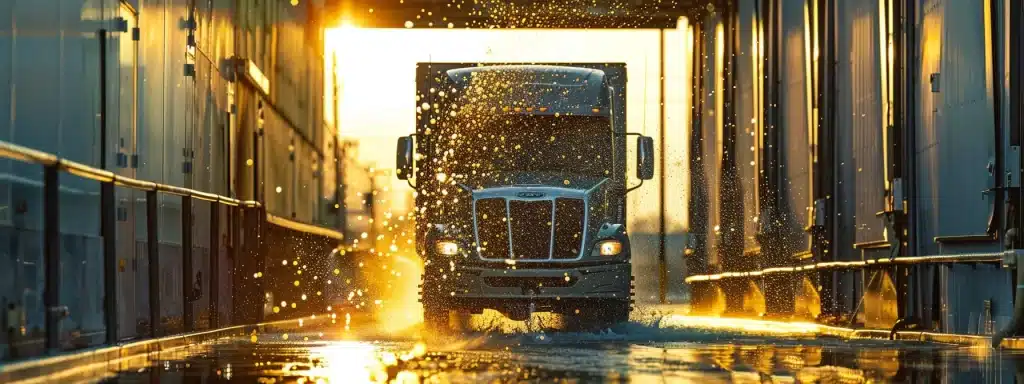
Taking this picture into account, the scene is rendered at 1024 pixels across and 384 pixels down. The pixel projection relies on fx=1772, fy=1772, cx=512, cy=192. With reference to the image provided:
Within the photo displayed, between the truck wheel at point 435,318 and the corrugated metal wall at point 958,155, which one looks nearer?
the corrugated metal wall at point 958,155

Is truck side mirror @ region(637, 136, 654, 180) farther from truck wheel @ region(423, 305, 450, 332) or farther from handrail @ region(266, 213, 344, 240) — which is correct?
handrail @ region(266, 213, 344, 240)

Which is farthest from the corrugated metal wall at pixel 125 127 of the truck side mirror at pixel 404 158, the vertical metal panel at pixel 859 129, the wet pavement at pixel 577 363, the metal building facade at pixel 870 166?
the vertical metal panel at pixel 859 129

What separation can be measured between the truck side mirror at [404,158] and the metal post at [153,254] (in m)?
6.70

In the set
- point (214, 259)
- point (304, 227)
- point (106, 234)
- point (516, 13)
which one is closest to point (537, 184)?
point (214, 259)

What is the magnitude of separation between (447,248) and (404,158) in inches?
47.2

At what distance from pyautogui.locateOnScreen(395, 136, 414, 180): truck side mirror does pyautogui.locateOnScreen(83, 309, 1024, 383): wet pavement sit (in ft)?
18.3

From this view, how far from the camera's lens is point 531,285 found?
67.4 feet

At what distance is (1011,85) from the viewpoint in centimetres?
1530

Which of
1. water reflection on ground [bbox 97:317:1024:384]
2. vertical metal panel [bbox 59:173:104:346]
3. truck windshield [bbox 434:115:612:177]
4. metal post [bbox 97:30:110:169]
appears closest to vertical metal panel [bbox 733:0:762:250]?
truck windshield [bbox 434:115:612:177]

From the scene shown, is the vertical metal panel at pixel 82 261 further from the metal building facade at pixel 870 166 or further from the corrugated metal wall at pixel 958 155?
the corrugated metal wall at pixel 958 155

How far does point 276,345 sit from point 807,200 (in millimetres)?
12560

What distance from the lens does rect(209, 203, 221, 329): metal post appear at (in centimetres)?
1798

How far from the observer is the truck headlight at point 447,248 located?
67.2 ft

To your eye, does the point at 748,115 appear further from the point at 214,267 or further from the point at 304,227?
the point at 214,267
